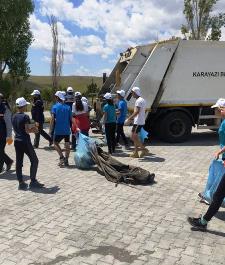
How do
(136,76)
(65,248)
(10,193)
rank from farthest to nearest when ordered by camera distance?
(136,76), (10,193), (65,248)

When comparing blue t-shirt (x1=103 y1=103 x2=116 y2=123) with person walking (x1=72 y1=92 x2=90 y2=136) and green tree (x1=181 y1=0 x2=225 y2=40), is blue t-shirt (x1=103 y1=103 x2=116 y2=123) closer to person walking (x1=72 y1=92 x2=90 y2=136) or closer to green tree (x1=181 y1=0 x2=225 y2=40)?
person walking (x1=72 y1=92 x2=90 y2=136)

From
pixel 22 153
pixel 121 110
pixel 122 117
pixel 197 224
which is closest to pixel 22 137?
pixel 22 153

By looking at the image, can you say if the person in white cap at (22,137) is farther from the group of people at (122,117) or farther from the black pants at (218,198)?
the black pants at (218,198)

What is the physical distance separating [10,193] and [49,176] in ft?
4.49

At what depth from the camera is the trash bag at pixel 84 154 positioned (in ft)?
29.9

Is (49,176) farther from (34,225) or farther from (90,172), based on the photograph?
(34,225)

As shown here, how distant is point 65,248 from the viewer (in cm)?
505

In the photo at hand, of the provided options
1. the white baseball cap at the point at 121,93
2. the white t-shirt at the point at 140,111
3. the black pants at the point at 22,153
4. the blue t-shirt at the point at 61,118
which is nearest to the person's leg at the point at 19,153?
the black pants at the point at 22,153

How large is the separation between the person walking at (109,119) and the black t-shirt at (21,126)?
3.37m

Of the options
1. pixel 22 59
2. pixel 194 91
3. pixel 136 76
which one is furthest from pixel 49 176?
pixel 22 59

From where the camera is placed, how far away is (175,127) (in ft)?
42.9

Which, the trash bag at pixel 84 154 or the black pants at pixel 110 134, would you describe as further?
the black pants at pixel 110 134

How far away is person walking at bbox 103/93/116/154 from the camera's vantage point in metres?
10.6

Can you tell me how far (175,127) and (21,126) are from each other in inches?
260
